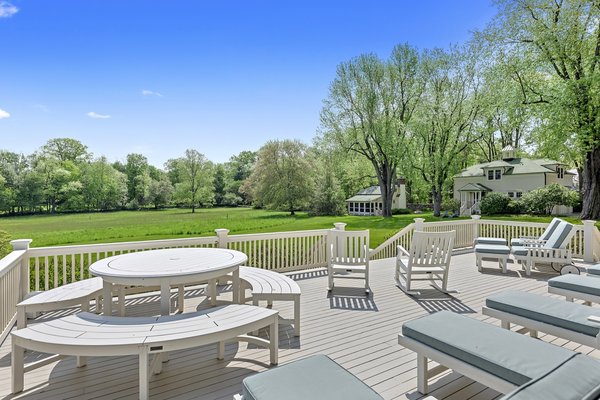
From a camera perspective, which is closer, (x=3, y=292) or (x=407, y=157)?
(x=3, y=292)

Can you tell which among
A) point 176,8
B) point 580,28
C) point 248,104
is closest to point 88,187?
point 248,104

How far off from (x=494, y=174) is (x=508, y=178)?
40.3 inches

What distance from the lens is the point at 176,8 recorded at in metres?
8.92

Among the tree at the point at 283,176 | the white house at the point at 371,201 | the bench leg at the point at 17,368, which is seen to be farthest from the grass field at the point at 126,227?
the bench leg at the point at 17,368

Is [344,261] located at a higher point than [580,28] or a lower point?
lower

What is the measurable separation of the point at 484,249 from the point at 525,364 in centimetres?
511

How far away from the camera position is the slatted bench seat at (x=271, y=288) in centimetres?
330

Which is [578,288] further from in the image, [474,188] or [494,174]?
[494,174]

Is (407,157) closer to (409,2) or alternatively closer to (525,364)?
(409,2)

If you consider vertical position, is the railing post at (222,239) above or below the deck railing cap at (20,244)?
below

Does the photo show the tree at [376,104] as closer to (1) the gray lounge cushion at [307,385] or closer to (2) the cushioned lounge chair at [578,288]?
(2) the cushioned lounge chair at [578,288]

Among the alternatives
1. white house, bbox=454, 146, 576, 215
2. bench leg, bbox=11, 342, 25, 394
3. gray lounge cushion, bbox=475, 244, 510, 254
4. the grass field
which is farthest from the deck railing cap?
white house, bbox=454, 146, 576, 215

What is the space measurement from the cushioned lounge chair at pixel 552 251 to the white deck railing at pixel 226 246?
1.24 meters

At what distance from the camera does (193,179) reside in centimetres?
2739
